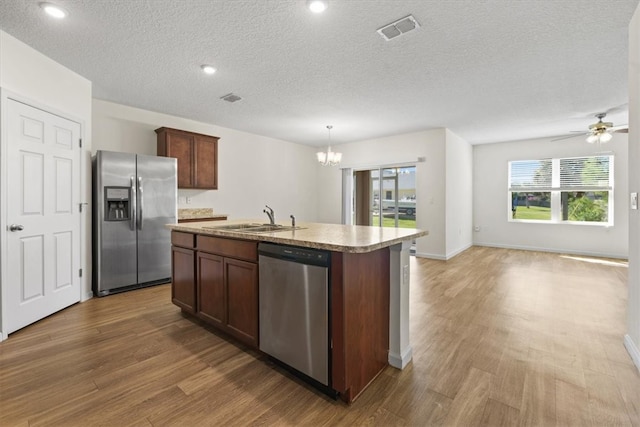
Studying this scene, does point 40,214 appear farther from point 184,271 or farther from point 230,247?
point 230,247

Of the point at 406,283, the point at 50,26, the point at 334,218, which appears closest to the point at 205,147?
the point at 50,26

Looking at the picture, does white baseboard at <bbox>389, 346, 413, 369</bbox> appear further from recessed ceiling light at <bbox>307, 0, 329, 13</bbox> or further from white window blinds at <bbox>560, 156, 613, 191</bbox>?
white window blinds at <bbox>560, 156, 613, 191</bbox>

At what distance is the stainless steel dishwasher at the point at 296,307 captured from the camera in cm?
168

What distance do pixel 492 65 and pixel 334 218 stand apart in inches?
195

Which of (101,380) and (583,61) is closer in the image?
(101,380)

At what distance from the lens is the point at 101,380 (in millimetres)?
1866

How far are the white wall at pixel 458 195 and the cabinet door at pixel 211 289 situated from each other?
465 centimetres

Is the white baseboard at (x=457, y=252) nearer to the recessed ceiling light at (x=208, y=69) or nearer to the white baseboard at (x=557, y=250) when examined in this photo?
the white baseboard at (x=557, y=250)

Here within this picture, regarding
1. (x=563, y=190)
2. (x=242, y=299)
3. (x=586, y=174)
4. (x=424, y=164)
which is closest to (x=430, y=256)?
(x=424, y=164)

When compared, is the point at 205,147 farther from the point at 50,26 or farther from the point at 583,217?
the point at 583,217

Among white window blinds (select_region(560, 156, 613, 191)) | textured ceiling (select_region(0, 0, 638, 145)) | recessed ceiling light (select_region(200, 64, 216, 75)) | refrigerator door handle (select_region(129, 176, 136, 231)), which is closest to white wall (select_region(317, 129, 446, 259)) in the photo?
textured ceiling (select_region(0, 0, 638, 145))

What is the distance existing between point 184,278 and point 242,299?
0.97 m

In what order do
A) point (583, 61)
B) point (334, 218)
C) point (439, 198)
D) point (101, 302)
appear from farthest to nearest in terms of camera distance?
point (334, 218) < point (439, 198) < point (101, 302) < point (583, 61)

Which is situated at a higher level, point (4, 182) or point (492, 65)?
point (492, 65)
